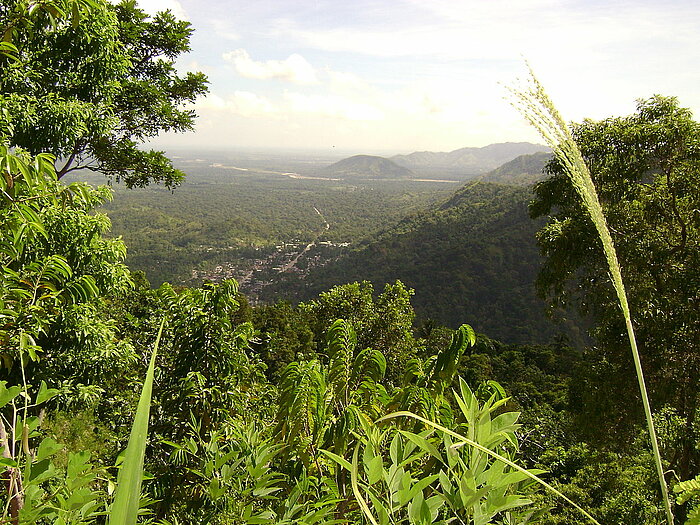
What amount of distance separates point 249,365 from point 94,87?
→ 3.58 m

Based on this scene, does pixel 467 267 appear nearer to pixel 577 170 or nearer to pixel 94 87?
pixel 94 87

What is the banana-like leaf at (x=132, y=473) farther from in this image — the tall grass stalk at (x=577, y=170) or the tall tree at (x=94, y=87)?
the tall tree at (x=94, y=87)

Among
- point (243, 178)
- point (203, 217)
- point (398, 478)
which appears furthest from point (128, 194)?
point (398, 478)

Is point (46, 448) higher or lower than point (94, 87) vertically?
lower

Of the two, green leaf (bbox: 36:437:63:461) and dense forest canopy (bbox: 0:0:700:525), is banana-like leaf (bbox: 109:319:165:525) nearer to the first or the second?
dense forest canopy (bbox: 0:0:700:525)

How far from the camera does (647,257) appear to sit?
450cm

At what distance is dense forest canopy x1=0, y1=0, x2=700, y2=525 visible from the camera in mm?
857

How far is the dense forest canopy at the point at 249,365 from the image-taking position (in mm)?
857

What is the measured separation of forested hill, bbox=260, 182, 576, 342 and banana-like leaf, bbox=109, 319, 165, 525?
128 feet

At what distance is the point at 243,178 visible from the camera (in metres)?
174

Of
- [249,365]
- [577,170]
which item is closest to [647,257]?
[249,365]

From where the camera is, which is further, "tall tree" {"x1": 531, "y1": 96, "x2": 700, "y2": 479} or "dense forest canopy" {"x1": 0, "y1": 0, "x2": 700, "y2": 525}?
"tall tree" {"x1": 531, "y1": 96, "x2": 700, "y2": 479}

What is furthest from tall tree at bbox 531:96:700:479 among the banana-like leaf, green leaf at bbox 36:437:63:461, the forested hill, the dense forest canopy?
the forested hill

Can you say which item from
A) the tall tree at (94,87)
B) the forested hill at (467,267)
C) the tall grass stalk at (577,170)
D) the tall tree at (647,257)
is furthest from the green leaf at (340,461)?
the forested hill at (467,267)
